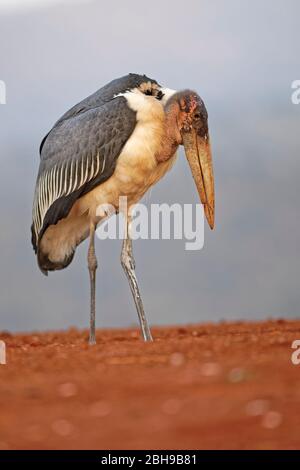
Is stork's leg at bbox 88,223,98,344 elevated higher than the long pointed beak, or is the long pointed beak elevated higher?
the long pointed beak

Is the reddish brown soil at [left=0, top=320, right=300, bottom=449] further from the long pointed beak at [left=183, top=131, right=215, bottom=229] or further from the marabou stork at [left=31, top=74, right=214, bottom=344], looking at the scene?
the long pointed beak at [left=183, top=131, right=215, bottom=229]

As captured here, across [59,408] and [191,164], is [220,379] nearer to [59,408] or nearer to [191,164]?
[59,408]

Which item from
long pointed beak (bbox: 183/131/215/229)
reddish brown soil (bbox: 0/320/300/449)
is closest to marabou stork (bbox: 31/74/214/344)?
long pointed beak (bbox: 183/131/215/229)

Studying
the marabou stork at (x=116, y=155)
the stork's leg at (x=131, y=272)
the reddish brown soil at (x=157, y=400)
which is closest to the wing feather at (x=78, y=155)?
the marabou stork at (x=116, y=155)

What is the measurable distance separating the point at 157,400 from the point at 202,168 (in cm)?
574

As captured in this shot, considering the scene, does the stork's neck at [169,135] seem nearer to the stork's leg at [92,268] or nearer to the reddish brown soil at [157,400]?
the stork's leg at [92,268]

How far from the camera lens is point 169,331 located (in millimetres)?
13953

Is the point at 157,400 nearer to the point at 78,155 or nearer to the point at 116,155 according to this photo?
the point at 116,155

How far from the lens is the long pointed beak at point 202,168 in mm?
11508

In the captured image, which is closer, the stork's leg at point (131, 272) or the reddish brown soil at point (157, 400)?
the reddish brown soil at point (157, 400)

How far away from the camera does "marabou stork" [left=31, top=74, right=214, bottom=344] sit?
433 inches

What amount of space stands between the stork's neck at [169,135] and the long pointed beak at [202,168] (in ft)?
0.47

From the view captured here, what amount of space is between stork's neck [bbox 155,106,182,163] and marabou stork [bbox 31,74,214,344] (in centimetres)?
1

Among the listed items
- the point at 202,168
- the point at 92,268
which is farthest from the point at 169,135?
the point at 92,268
